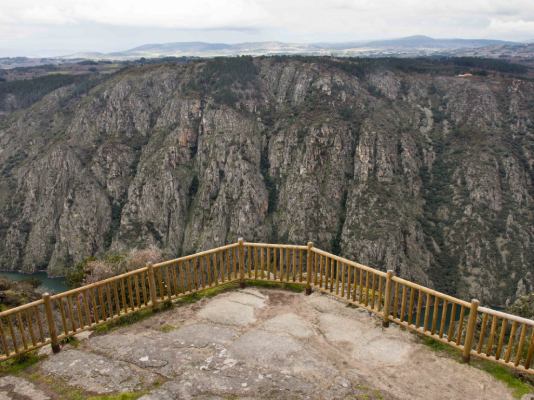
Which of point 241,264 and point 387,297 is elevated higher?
point 387,297

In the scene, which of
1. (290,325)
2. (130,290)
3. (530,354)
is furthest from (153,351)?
(530,354)

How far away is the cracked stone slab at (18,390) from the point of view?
28.7ft

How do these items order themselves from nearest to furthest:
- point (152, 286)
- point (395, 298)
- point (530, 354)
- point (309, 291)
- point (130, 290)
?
point (530, 354) → point (395, 298) → point (130, 290) → point (152, 286) → point (309, 291)

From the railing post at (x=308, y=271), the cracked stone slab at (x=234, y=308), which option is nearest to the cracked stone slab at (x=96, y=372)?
the cracked stone slab at (x=234, y=308)

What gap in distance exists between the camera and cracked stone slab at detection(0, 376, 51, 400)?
876 cm

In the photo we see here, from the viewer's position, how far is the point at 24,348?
993 centimetres

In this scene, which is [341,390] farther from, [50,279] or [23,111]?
[23,111]

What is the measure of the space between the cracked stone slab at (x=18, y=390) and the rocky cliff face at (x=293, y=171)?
242 feet

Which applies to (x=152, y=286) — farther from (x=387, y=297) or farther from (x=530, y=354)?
(x=530, y=354)

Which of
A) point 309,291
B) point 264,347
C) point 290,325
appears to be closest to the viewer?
point 264,347

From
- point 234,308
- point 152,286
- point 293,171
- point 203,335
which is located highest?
point 152,286

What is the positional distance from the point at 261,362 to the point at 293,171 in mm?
86470

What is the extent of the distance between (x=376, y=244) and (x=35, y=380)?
7408cm

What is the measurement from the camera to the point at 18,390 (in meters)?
9.00
